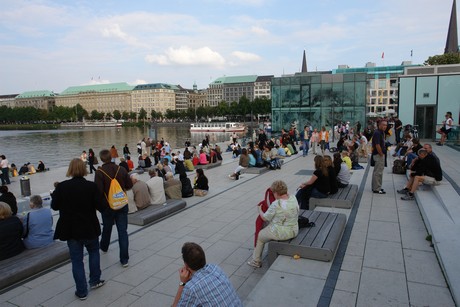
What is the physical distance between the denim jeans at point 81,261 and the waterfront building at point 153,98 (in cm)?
18145

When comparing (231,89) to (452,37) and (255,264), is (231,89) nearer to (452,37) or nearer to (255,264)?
(452,37)

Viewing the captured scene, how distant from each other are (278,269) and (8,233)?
4.27 meters

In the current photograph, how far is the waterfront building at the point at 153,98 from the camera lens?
18538 centimetres

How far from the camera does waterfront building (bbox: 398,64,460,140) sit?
2092cm

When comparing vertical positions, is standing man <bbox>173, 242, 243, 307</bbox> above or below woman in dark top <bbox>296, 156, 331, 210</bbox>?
above

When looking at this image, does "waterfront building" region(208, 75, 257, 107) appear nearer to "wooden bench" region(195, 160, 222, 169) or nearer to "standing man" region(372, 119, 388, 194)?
"wooden bench" region(195, 160, 222, 169)

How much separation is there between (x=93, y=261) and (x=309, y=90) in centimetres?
3146

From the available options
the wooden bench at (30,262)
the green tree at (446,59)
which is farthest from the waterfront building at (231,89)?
the wooden bench at (30,262)

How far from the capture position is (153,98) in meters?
186

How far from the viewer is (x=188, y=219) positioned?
329 inches

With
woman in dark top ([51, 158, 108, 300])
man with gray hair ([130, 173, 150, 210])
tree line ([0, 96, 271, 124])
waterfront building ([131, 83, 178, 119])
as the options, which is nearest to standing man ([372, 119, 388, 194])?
man with gray hair ([130, 173, 150, 210])

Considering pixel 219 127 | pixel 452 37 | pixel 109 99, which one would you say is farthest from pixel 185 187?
pixel 109 99

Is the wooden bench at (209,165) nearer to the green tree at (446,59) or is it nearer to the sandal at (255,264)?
the sandal at (255,264)

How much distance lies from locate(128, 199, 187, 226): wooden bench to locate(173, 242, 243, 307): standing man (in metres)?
5.11
